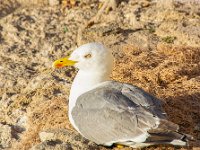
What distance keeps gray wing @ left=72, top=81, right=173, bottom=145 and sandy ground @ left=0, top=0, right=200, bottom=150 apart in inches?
11.3

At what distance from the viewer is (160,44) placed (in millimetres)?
8391

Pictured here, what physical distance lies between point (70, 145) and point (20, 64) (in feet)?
9.39

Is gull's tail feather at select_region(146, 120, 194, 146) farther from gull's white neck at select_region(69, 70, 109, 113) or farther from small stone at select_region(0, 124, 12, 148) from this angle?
small stone at select_region(0, 124, 12, 148)

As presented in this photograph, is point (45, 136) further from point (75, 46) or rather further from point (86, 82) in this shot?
point (75, 46)

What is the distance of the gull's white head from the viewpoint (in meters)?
5.87

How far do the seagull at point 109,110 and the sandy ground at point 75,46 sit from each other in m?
0.31

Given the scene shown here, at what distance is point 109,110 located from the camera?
538 cm

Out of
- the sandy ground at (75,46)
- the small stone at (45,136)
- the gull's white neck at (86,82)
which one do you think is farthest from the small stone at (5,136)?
the gull's white neck at (86,82)

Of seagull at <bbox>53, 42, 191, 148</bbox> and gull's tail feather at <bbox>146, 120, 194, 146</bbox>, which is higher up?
seagull at <bbox>53, 42, 191, 148</bbox>

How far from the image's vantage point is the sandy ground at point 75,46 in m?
6.55

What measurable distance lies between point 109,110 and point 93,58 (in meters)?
0.75

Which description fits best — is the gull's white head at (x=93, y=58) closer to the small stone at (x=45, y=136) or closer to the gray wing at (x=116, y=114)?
the gray wing at (x=116, y=114)

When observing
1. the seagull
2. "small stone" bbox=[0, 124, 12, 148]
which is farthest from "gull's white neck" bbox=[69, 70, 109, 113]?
"small stone" bbox=[0, 124, 12, 148]

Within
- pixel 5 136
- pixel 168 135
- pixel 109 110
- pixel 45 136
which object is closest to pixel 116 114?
pixel 109 110
